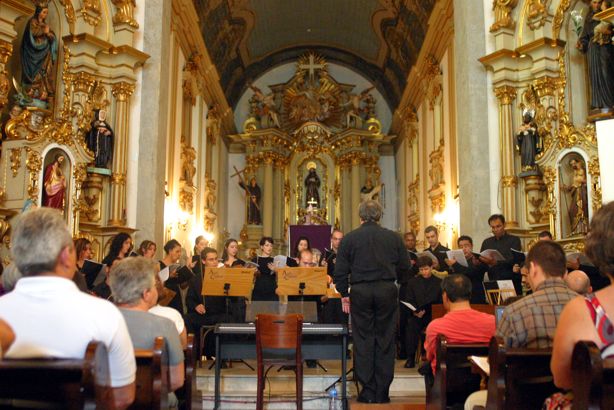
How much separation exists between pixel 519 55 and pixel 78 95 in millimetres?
7065

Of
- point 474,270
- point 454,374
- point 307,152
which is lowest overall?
point 454,374

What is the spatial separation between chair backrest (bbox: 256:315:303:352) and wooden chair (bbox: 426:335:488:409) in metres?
1.90

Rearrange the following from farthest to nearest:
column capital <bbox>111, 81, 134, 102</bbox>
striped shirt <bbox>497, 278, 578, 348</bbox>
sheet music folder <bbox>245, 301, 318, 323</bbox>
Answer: column capital <bbox>111, 81, 134, 102</bbox>, sheet music folder <bbox>245, 301, 318, 323</bbox>, striped shirt <bbox>497, 278, 578, 348</bbox>

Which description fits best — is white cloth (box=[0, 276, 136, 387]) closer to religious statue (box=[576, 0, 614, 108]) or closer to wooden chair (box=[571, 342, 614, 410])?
wooden chair (box=[571, 342, 614, 410])

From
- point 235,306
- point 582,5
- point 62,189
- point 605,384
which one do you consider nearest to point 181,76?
point 62,189

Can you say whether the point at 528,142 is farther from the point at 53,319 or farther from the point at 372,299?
the point at 53,319

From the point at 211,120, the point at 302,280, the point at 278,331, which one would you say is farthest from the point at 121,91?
the point at 211,120

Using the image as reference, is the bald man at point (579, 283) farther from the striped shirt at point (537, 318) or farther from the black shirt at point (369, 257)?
the striped shirt at point (537, 318)

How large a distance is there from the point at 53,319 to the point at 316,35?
2228cm

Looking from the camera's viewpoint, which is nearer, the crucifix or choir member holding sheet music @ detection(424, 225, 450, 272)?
choir member holding sheet music @ detection(424, 225, 450, 272)

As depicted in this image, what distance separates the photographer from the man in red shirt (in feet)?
14.8

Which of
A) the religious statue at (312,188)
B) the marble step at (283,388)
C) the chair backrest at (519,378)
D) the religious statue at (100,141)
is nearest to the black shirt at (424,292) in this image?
the marble step at (283,388)

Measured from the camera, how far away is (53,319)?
248 cm

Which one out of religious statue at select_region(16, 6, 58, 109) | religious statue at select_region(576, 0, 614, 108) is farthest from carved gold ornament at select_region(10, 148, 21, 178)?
religious statue at select_region(576, 0, 614, 108)
